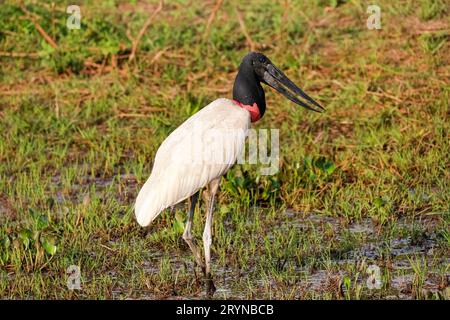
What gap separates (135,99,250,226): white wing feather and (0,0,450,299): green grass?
396mm

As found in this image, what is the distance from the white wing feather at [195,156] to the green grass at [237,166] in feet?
1.30

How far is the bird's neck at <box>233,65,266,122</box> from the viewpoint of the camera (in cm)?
618

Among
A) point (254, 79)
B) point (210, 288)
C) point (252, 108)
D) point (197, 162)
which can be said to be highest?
point (254, 79)

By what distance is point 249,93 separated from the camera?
6188mm

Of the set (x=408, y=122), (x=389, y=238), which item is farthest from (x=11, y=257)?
(x=408, y=122)

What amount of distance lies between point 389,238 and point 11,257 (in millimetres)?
2008

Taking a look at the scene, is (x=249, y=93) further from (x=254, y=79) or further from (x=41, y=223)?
(x=41, y=223)

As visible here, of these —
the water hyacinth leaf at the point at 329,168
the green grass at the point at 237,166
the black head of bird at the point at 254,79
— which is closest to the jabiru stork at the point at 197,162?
the black head of bird at the point at 254,79

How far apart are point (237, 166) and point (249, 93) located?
96 cm

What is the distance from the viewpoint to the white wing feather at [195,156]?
5762 millimetres

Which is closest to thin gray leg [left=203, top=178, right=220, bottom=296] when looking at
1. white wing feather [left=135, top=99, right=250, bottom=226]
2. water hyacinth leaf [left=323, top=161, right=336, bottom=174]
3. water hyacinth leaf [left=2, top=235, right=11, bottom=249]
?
white wing feather [left=135, top=99, right=250, bottom=226]

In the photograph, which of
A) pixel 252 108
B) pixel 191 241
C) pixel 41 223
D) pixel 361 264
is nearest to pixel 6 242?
pixel 41 223

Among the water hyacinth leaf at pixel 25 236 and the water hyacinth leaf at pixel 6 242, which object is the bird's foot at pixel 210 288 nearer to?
the water hyacinth leaf at pixel 25 236

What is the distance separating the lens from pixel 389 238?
20.7 feet
